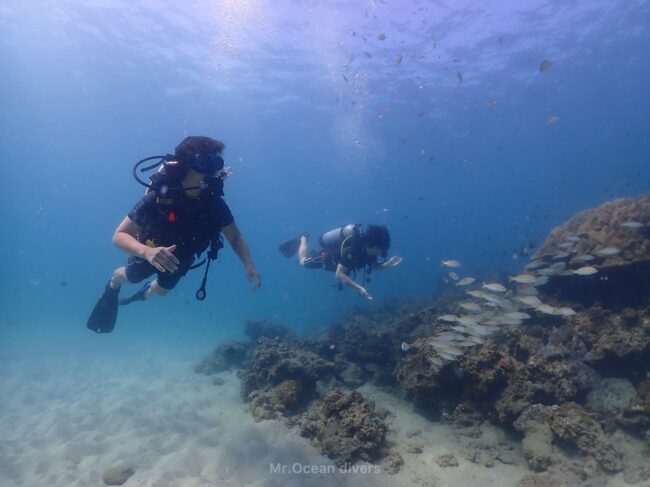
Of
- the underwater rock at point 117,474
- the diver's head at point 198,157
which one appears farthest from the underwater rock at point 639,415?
the underwater rock at point 117,474

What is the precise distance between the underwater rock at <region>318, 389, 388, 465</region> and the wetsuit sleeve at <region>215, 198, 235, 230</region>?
360 centimetres

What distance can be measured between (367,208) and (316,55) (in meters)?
113

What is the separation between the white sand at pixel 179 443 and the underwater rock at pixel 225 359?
1.87m

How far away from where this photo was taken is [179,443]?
6.66 meters

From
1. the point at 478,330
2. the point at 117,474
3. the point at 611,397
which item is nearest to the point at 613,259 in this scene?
the point at 611,397

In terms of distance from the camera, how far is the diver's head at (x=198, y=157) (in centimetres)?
521

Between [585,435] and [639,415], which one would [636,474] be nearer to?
[585,435]

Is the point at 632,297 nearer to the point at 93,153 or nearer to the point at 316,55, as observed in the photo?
the point at 316,55

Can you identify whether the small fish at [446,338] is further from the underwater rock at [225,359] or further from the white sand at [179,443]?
the underwater rock at [225,359]

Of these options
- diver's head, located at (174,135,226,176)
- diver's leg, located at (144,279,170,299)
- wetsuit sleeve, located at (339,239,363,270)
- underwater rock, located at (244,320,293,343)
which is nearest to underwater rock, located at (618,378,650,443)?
wetsuit sleeve, located at (339,239,363,270)

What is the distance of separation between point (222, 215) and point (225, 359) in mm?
8846

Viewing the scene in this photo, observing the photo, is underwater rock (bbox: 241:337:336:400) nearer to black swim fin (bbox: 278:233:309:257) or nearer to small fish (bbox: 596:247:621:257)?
black swim fin (bbox: 278:233:309:257)

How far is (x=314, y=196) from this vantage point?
120 metres

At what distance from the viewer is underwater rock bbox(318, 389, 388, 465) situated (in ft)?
18.3
